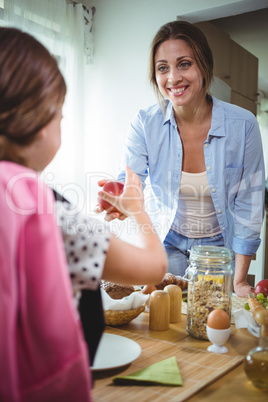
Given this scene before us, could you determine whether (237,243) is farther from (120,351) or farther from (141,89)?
(141,89)

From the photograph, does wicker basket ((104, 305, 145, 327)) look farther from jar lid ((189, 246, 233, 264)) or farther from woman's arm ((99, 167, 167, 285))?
woman's arm ((99, 167, 167, 285))

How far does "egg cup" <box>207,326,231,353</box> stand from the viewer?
98cm

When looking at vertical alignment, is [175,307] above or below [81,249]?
below

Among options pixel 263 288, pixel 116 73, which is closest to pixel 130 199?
pixel 263 288

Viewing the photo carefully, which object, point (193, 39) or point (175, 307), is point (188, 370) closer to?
point (175, 307)

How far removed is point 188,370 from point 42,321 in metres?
0.45

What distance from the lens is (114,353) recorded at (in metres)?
0.92

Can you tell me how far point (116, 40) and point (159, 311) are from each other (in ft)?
8.62

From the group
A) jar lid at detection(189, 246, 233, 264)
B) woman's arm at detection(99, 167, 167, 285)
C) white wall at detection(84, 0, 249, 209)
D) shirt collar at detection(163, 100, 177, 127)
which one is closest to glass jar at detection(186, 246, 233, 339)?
jar lid at detection(189, 246, 233, 264)

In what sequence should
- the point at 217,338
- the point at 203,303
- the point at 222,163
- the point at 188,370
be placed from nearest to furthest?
1. the point at 188,370
2. the point at 217,338
3. the point at 203,303
4. the point at 222,163

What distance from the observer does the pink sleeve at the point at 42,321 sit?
→ 1.81 ft

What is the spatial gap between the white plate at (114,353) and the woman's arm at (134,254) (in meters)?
0.20

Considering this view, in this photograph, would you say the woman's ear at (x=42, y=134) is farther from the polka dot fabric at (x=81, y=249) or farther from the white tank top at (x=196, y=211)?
the white tank top at (x=196, y=211)

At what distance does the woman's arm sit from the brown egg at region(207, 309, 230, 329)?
0.27 metres
